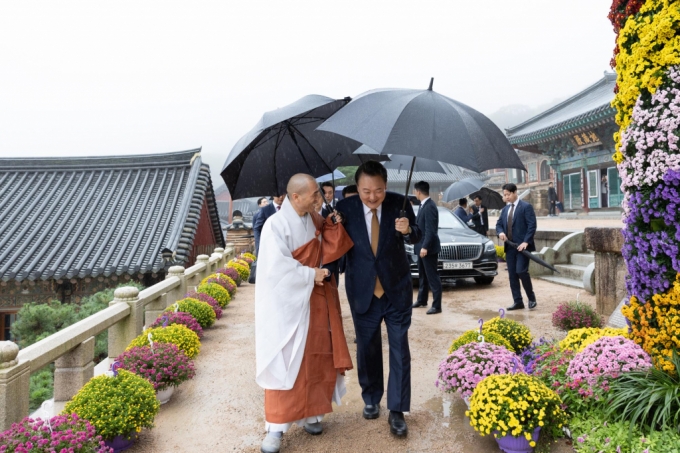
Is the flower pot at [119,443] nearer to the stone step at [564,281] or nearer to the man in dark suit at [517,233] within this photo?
the man in dark suit at [517,233]

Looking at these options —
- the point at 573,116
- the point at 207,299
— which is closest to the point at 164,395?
the point at 207,299

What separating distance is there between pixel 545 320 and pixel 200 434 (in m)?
5.15

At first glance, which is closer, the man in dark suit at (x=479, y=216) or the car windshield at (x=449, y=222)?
the car windshield at (x=449, y=222)

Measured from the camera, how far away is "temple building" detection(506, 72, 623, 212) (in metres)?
19.2

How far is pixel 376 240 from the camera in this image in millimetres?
3621

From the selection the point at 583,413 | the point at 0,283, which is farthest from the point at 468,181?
the point at 0,283

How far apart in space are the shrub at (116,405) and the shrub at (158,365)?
60cm

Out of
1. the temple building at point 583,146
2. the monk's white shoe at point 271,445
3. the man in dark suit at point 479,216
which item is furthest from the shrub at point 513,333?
the temple building at point 583,146

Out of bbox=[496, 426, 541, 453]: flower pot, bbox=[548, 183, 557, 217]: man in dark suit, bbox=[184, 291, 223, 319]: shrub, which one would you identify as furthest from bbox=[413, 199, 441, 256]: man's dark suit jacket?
bbox=[548, 183, 557, 217]: man in dark suit

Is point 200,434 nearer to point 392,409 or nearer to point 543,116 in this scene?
point 392,409

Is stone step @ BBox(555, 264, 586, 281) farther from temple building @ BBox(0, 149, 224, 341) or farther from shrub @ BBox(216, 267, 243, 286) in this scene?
temple building @ BBox(0, 149, 224, 341)

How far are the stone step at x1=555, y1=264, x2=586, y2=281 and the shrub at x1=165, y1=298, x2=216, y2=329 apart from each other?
7385mm

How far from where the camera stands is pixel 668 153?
11.1 ft

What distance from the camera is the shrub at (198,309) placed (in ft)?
23.4
